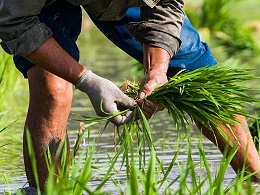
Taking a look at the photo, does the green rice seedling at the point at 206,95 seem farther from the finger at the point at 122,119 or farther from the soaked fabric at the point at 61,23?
the soaked fabric at the point at 61,23

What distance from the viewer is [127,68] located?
8.00 meters

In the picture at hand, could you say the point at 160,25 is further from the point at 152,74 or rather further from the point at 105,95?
the point at 105,95

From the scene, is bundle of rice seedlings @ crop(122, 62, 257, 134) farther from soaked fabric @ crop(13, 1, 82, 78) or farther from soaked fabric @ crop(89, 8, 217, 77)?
soaked fabric @ crop(13, 1, 82, 78)

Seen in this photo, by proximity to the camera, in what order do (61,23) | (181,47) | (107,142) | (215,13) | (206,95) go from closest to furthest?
(206,95) < (61,23) < (181,47) < (107,142) < (215,13)

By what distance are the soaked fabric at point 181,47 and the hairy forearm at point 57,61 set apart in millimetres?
531

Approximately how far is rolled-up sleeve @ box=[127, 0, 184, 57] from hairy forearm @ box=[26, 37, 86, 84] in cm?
37

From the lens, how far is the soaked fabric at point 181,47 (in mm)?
3781

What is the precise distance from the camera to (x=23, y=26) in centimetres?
332

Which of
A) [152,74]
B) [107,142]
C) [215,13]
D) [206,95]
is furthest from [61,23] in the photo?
[215,13]

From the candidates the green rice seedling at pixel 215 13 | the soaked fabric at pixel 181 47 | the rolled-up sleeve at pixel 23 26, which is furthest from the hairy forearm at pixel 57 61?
the green rice seedling at pixel 215 13

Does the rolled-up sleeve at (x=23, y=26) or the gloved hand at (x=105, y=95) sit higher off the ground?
the rolled-up sleeve at (x=23, y=26)

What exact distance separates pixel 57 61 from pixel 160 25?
50 centimetres

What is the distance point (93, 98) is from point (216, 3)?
22.7 ft

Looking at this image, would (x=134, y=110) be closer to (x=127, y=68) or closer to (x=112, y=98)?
(x=112, y=98)
